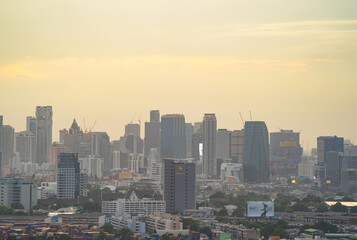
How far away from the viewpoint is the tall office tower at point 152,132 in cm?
14638

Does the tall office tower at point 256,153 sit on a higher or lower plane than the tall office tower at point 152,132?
lower

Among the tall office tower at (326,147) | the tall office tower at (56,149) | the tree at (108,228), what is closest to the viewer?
the tree at (108,228)

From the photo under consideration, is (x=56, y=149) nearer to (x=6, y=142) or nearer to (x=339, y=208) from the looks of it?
(x=6, y=142)

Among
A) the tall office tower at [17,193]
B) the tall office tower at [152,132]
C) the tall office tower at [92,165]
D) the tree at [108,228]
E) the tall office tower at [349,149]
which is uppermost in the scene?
the tall office tower at [152,132]

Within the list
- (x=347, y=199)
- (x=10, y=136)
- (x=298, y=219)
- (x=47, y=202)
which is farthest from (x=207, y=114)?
(x=298, y=219)

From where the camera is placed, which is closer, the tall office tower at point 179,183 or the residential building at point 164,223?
the residential building at point 164,223

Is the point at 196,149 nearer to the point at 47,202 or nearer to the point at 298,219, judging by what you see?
the point at 47,202

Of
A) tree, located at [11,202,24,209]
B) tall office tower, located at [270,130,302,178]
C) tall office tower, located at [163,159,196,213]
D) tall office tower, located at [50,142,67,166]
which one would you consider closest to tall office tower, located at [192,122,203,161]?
tall office tower, located at [270,130,302,178]

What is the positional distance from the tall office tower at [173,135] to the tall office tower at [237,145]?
678 centimetres

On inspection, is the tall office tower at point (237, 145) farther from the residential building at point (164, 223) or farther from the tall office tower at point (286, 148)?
the residential building at point (164, 223)

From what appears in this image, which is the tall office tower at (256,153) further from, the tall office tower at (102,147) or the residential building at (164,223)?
the residential building at (164,223)

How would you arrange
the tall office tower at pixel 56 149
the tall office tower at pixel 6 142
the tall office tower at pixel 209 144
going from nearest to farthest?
the tall office tower at pixel 6 142, the tall office tower at pixel 56 149, the tall office tower at pixel 209 144


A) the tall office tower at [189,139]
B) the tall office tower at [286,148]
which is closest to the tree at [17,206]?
the tall office tower at [189,139]

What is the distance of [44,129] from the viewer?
138 meters
